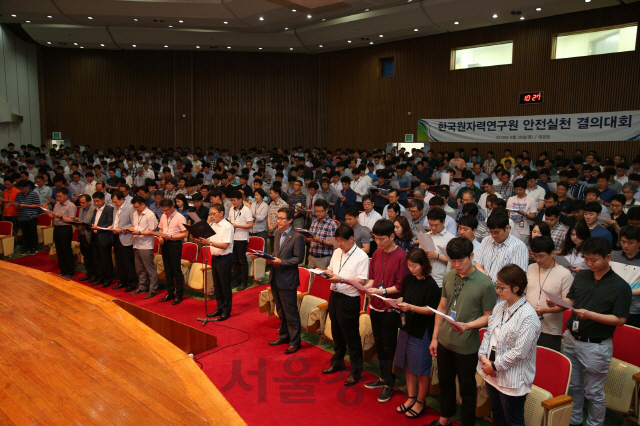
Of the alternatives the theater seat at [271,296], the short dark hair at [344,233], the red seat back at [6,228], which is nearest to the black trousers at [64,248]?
the red seat back at [6,228]

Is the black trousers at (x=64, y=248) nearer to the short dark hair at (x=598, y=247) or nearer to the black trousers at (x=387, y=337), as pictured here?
the black trousers at (x=387, y=337)

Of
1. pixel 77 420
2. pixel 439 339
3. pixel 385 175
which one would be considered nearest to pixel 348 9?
pixel 385 175

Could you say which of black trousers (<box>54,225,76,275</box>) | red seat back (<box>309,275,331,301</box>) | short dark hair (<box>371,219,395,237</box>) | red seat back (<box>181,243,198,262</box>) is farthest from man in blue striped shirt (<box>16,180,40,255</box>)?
short dark hair (<box>371,219,395,237</box>)

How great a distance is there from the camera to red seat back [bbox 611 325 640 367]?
362 centimetres

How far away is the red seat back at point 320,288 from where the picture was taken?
17.4ft

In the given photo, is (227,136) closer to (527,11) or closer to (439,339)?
(527,11)

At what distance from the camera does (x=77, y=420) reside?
2.46 meters

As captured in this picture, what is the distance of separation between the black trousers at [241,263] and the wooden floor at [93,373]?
3088 mm

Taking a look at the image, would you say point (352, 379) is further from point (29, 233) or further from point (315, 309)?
point (29, 233)

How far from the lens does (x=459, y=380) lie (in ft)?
11.0

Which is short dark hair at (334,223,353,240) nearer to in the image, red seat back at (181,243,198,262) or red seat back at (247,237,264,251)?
red seat back at (247,237,264,251)

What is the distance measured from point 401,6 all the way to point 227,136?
833 cm

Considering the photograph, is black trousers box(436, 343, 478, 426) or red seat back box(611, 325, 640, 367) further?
red seat back box(611, 325, 640, 367)

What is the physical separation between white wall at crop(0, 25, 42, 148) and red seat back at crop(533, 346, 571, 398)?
1690 centimetres
